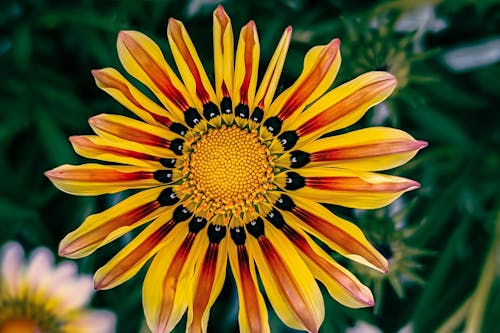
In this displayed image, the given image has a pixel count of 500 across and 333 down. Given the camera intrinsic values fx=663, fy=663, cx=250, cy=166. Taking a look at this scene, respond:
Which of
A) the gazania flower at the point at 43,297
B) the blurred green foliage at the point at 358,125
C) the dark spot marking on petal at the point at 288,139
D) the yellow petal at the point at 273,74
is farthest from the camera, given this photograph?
the blurred green foliage at the point at 358,125

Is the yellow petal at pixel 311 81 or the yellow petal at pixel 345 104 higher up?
the yellow petal at pixel 311 81

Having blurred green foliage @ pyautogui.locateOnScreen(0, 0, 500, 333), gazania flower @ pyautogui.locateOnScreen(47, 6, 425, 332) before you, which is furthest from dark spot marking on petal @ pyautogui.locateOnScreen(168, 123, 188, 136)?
blurred green foliage @ pyautogui.locateOnScreen(0, 0, 500, 333)

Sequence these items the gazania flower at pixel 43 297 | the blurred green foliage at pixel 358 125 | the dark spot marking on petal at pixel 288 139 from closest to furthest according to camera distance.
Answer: the dark spot marking on petal at pixel 288 139
the gazania flower at pixel 43 297
the blurred green foliage at pixel 358 125

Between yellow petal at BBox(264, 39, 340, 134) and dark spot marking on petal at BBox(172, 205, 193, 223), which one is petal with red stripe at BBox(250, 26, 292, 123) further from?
dark spot marking on petal at BBox(172, 205, 193, 223)

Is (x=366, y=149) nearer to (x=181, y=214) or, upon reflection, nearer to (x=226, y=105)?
(x=226, y=105)

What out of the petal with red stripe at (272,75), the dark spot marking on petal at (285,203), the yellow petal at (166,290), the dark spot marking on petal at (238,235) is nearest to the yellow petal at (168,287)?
the yellow petal at (166,290)

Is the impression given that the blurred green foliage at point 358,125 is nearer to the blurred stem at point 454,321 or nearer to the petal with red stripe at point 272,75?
the blurred stem at point 454,321
